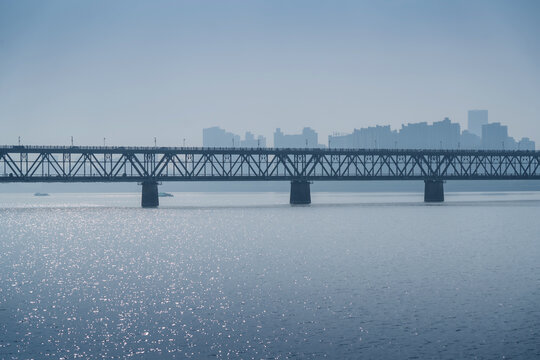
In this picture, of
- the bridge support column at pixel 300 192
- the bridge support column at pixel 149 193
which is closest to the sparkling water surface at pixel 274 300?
the bridge support column at pixel 149 193

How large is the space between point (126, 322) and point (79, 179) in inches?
4132

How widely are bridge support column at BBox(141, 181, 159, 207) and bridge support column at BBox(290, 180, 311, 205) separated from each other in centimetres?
3260

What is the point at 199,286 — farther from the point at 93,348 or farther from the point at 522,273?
the point at 522,273

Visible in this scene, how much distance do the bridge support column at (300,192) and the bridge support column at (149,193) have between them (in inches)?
1283

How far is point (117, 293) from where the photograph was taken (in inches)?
1346

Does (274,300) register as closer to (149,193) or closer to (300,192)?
Result: (149,193)

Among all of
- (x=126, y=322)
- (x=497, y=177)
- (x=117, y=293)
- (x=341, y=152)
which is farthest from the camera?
(x=497, y=177)

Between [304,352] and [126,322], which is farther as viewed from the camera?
[126,322]

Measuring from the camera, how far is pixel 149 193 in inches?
5743

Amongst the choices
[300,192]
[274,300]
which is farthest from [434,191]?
[274,300]

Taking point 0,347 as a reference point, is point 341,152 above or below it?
above

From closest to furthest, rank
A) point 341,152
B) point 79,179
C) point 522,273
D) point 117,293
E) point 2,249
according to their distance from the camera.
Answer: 1. point 117,293
2. point 522,273
3. point 2,249
4. point 79,179
5. point 341,152

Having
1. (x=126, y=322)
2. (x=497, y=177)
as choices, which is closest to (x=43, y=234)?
(x=126, y=322)

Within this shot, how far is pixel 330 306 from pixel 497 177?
144 metres
